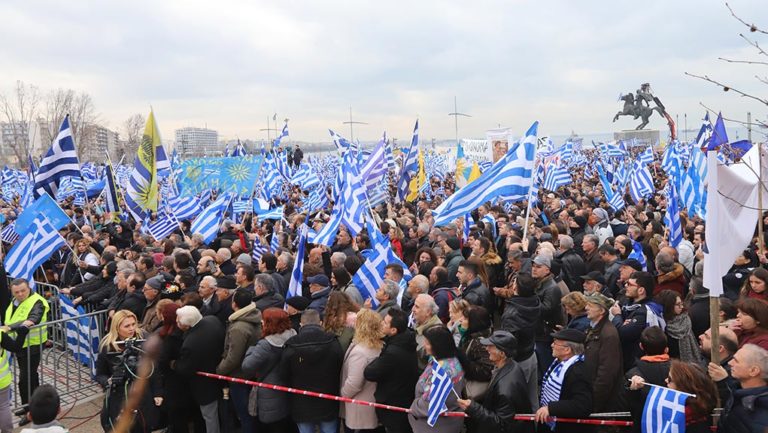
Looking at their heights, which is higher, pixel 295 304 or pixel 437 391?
pixel 295 304

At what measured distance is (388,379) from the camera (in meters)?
5.65

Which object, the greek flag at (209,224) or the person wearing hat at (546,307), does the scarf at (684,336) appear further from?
the greek flag at (209,224)

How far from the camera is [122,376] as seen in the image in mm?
5824

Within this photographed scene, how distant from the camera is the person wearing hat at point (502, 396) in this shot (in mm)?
4914

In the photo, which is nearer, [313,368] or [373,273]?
[313,368]

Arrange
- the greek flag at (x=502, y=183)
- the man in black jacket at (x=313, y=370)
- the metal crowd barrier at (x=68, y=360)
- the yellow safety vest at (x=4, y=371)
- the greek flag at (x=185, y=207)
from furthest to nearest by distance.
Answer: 1. the greek flag at (x=185, y=207)
2. the greek flag at (x=502, y=183)
3. the metal crowd barrier at (x=68, y=360)
4. the yellow safety vest at (x=4, y=371)
5. the man in black jacket at (x=313, y=370)

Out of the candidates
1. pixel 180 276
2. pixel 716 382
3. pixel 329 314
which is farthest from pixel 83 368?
pixel 716 382

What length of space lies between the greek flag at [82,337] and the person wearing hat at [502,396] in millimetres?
5815

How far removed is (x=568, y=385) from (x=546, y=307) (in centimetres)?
228

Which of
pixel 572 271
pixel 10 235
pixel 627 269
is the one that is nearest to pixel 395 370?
pixel 627 269

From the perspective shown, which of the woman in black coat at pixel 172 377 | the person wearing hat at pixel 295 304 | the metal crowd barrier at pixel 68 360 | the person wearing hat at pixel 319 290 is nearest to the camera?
the woman in black coat at pixel 172 377

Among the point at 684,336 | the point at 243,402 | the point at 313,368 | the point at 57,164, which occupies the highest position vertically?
the point at 57,164

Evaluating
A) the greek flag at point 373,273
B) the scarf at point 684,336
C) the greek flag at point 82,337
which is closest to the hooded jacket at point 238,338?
the greek flag at point 373,273

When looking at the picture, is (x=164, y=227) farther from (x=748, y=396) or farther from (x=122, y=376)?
(x=748, y=396)
